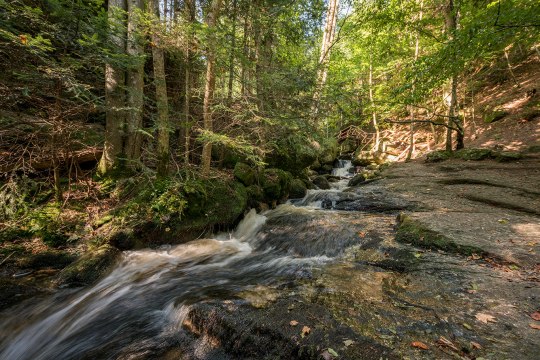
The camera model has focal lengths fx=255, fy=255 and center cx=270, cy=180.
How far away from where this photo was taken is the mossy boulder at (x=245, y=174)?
8.72 meters

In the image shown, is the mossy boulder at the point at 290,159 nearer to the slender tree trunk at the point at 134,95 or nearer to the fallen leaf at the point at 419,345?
the slender tree trunk at the point at 134,95

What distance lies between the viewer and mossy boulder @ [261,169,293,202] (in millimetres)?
9430

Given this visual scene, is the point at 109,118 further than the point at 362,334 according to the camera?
Yes

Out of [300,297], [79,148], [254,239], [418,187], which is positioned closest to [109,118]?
[79,148]

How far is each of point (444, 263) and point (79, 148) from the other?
27.3ft

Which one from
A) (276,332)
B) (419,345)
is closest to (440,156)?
(419,345)

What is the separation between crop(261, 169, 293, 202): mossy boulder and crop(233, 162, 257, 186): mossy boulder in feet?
1.97

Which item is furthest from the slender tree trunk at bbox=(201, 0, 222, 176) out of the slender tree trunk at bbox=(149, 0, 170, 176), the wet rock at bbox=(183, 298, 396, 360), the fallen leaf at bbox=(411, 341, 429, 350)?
the fallen leaf at bbox=(411, 341, 429, 350)

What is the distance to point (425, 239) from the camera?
4609 mm

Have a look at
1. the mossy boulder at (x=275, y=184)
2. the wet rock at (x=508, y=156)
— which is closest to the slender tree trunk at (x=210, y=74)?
the mossy boulder at (x=275, y=184)

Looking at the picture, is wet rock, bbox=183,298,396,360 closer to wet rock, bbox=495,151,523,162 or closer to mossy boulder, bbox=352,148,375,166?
wet rock, bbox=495,151,523,162

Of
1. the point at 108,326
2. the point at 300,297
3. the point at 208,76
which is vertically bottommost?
the point at 108,326

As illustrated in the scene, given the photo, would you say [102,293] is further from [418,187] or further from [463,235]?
[418,187]

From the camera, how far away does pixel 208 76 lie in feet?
21.2
